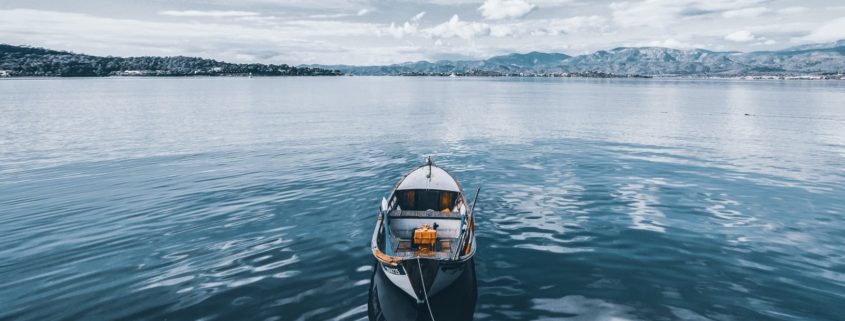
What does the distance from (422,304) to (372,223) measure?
10201 mm

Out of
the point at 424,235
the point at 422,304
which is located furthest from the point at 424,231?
the point at 422,304

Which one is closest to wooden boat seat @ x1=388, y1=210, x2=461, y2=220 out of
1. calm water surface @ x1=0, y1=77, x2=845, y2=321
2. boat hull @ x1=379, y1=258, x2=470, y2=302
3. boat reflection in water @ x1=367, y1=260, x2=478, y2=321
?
calm water surface @ x1=0, y1=77, x2=845, y2=321

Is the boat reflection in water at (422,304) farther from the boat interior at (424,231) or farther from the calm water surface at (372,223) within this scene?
the boat interior at (424,231)

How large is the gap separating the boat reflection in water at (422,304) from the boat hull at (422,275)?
648 mm

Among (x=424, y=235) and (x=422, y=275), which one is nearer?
(x=422, y=275)

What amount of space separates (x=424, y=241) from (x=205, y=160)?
102 ft

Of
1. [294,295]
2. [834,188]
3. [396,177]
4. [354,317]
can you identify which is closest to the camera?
[354,317]

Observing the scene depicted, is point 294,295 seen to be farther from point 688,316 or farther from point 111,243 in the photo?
point 688,316

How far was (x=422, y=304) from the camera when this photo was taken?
48.8 ft

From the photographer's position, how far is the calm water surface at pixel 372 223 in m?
16.0

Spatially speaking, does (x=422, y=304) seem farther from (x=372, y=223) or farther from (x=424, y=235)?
(x=372, y=223)

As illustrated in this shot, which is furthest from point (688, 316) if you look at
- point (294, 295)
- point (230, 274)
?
point (230, 274)

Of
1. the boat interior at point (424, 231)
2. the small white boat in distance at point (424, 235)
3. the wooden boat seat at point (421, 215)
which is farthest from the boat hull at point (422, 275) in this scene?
the wooden boat seat at point (421, 215)

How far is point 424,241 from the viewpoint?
18438 millimetres
